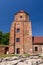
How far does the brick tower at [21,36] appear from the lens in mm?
40906

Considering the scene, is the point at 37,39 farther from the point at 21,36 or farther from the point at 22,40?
the point at 21,36

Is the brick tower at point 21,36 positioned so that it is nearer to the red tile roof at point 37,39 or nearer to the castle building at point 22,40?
the castle building at point 22,40

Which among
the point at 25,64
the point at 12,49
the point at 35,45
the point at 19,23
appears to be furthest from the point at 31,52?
the point at 25,64

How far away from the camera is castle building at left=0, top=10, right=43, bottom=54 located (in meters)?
40.9

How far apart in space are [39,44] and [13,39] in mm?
7239

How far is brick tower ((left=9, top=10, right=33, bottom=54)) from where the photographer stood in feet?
134

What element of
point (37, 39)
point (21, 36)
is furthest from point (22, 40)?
point (37, 39)

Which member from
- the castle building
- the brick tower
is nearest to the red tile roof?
the castle building

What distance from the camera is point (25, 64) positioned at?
13.8m

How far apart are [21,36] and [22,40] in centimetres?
113

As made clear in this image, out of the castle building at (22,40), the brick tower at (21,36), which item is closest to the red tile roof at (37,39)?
the castle building at (22,40)

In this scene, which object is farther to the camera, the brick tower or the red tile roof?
the red tile roof

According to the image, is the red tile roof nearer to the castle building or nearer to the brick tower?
the castle building

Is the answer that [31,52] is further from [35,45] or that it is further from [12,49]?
[12,49]
